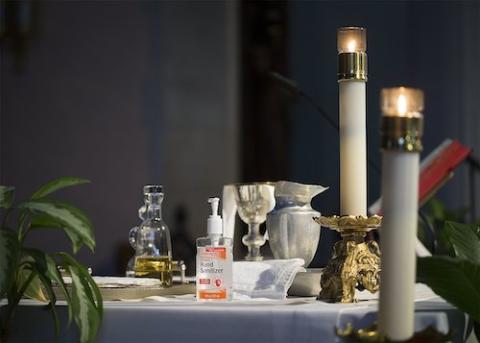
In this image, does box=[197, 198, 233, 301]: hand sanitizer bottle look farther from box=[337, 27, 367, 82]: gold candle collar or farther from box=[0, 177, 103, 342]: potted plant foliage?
box=[337, 27, 367, 82]: gold candle collar

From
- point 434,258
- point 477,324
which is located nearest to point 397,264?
point 434,258

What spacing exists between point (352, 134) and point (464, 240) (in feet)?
0.71

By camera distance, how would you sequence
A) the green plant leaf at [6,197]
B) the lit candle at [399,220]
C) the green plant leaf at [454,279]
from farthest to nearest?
the green plant leaf at [6,197], the green plant leaf at [454,279], the lit candle at [399,220]

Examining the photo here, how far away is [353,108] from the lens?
1.44 m

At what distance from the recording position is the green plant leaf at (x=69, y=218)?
126cm

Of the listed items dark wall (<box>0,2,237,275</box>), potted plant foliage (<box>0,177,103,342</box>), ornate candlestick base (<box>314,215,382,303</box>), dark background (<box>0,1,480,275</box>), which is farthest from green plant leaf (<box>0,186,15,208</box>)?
dark wall (<box>0,2,237,275</box>)

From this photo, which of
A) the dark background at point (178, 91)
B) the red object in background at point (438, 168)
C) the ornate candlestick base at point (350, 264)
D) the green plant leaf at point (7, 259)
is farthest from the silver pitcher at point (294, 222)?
the dark background at point (178, 91)

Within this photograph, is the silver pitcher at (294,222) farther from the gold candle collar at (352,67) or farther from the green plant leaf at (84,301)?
the green plant leaf at (84,301)

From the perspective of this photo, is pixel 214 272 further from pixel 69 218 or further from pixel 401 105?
pixel 401 105

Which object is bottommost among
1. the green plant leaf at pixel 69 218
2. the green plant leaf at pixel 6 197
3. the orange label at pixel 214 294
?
the orange label at pixel 214 294

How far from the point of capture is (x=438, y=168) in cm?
250

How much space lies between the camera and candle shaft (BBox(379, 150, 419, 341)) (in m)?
1.03

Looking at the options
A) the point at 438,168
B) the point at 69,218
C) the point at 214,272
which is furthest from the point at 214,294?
the point at 438,168

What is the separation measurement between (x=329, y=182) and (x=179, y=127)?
1.00 meters
